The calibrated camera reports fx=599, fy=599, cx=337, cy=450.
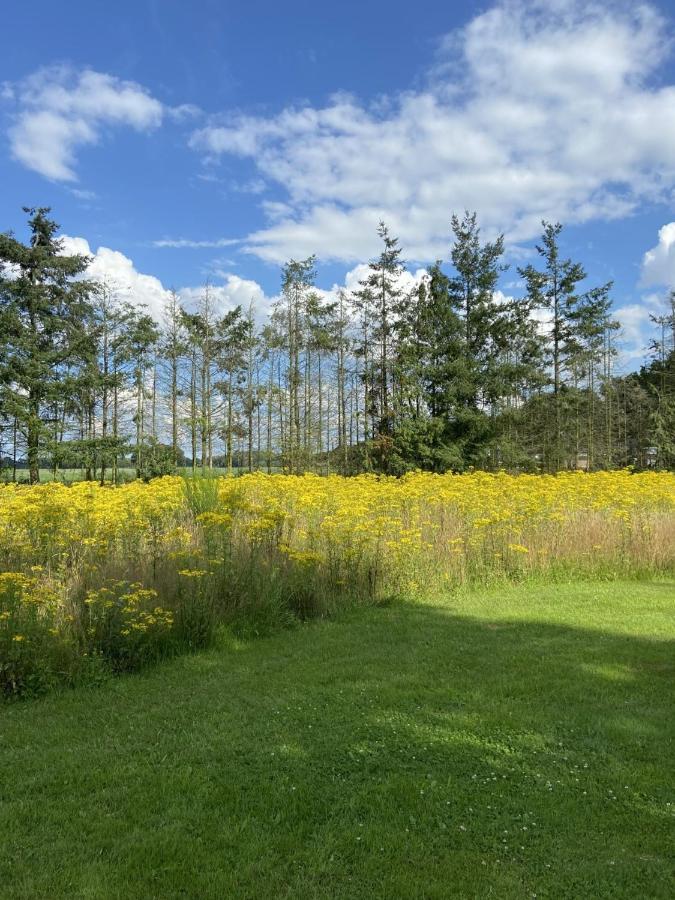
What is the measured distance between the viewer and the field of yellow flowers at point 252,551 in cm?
494

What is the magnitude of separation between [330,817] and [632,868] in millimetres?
1297

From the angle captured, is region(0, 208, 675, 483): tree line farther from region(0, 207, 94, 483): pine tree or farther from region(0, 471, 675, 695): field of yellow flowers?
region(0, 471, 675, 695): field of yellow flowers

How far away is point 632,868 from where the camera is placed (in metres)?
2.45

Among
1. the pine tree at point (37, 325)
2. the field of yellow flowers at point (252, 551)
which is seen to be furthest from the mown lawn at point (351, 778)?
the pine tree at point (37, 325)

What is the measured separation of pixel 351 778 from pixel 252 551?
3958 mm

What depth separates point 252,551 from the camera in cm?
695

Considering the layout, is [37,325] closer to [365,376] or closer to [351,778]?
[365,376]

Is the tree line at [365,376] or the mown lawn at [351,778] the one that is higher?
the tree line at [365,376]

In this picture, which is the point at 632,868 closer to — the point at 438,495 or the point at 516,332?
the point at 438,495

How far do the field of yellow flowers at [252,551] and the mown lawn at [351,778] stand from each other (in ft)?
1.50

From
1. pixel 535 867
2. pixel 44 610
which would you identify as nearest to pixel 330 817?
pixel 535 867

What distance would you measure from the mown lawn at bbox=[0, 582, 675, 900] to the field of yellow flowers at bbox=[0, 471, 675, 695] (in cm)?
46

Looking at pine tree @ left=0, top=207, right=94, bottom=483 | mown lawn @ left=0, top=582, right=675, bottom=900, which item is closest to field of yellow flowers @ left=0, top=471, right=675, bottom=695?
mown lawn @ left=0, top=582, right=675, bottom=900

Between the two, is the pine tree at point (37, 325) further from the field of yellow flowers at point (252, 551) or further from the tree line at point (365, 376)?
the field of yellow flowers at point (252, 551)
